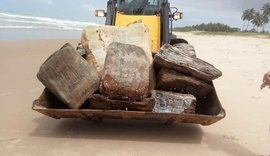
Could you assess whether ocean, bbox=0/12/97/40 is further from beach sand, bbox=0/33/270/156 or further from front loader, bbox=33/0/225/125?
beach sand, bbox=0/33/270/156

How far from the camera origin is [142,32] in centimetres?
582

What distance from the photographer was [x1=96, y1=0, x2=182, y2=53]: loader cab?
7.46m

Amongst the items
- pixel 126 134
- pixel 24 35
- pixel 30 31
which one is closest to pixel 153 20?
pixel 126 134

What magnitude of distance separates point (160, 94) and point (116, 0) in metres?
3.62

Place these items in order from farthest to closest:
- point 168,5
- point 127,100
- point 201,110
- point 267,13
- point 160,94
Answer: point 267,13 < point 168,5 < point 201,110 < point 160,94 < point 127,100

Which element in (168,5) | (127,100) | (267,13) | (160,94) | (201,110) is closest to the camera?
(127,100)

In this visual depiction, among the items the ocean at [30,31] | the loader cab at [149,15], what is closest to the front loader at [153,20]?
the loader cab at [149,15]

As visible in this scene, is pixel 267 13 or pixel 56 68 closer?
pixel 56 68

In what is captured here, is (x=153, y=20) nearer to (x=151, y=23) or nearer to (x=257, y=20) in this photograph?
(x=151, y=23)

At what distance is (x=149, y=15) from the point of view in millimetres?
7727

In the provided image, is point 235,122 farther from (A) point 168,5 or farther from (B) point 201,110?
(A) point 168,5

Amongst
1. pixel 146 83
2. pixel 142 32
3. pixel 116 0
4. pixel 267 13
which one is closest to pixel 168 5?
pixel 116 0

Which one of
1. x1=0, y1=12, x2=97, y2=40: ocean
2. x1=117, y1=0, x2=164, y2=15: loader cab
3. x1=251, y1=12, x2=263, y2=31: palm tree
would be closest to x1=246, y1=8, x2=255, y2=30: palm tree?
x1=251, y1=12, x2=263, y2=31: palm tree

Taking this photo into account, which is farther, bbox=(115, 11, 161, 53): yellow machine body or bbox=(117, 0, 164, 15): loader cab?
bbox=(117, 0, 164, 15): loader cab
